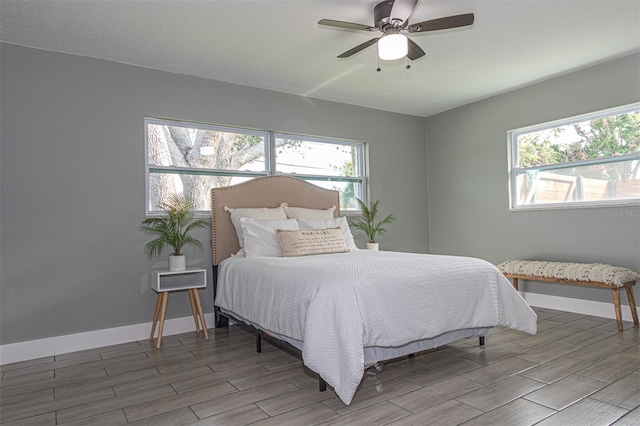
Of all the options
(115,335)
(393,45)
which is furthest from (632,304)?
(115,335)

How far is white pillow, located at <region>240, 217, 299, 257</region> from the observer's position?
12.3ft

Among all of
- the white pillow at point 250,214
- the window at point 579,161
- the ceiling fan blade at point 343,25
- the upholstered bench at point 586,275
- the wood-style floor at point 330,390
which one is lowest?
the wood-style floor at point 330,390

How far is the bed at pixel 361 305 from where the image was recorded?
219 centimetres

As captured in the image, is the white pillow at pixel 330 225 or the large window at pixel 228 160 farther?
the white pillow at pixel 330 225

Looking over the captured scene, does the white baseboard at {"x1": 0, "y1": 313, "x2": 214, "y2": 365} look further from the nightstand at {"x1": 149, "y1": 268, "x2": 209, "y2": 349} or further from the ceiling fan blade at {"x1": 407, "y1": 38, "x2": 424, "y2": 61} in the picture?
the ceiling fan blade at {"x1": 407, "y1": 38, "x2": 424, "y2": 61}

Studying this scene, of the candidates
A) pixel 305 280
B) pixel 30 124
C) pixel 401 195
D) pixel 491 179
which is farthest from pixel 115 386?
pixel 491 179

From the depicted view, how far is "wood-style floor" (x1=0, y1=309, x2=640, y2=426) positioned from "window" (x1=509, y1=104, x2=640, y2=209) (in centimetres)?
154

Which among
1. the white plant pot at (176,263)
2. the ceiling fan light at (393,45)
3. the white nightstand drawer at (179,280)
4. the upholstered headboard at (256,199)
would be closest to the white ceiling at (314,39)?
the ceiling fan light at (393,45)

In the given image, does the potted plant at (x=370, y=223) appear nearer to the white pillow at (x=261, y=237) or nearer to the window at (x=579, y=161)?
the white pillow at (x=261, y=237)

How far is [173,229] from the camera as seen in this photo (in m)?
3.72

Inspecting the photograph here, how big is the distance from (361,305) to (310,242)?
4.92ft

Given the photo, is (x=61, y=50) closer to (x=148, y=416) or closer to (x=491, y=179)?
(x=148, y=416)

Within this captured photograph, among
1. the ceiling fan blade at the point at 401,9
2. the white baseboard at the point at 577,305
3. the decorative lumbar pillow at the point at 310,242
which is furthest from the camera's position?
the white baseboard at the point at 577,305

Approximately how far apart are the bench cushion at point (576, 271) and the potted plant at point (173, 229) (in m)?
3.38
